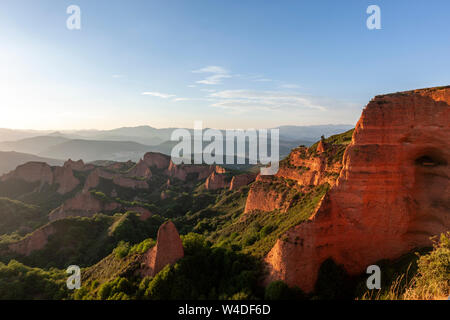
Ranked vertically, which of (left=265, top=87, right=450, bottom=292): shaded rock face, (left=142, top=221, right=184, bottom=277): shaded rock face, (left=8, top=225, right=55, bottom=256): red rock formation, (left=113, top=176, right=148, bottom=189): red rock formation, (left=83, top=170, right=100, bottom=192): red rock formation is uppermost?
(left=265, top=87, right=450, bottom=292): shaded rock face

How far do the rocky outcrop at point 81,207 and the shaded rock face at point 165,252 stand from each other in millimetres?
54902

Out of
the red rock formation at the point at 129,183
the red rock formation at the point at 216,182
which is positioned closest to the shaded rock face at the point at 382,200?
the red rock formation at the point at 216,182

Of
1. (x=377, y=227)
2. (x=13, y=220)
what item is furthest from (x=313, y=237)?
(x=13, y=220)

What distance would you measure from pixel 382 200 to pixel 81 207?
72735 mm

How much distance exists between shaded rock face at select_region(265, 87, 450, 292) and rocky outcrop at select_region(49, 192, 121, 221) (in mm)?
64161

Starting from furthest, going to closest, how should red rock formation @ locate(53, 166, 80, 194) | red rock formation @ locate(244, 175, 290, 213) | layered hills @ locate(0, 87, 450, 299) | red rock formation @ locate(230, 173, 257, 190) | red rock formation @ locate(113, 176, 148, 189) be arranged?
red rock formation @ locate(113, 176, 148, 189)
red rock formation @ locate(53, 166, 80, 194)
red rock formation @ locate(230, 173, 257, 190)
red rock formation @ locate(244, 175, 290, 213)
layered hills @ locate(0, 87, 450, 299)

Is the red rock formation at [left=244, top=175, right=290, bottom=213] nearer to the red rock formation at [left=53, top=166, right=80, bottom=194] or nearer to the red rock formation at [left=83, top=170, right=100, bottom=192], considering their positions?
the red rock formation at [left=83, top=170, right=100, bottom=192]

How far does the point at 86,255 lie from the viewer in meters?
44.8

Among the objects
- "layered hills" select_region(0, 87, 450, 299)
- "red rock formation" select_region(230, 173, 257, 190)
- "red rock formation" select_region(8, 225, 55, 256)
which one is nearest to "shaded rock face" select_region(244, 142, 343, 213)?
"layered hills" select_region(0, 87, 450, 299)

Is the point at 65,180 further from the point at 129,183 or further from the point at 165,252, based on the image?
the point at 165,252

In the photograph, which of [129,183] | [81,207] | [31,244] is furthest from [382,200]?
[129,183]

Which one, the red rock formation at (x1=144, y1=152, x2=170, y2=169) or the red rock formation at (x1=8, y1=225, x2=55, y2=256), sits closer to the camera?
the red rock formation at (x1=8, y1=225, x2=55, y2=256)

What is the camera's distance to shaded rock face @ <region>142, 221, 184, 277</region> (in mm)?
21016

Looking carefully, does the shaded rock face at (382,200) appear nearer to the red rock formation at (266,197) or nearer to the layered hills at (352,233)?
the layered hills at (352,233)
